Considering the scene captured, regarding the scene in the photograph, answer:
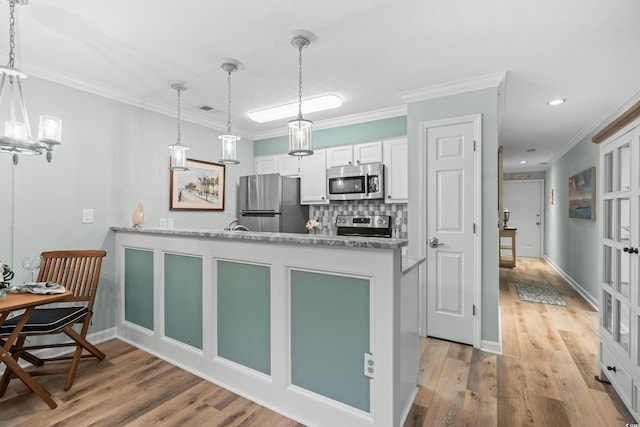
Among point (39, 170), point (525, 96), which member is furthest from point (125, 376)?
point (525, 96)

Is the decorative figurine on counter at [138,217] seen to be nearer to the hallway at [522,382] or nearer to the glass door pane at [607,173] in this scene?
the hallway at [522,382]

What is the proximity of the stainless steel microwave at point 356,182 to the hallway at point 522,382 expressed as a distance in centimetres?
169

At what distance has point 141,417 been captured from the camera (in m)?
1.87

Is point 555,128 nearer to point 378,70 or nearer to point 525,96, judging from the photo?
point 525,96

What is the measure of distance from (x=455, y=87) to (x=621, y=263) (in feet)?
5.98

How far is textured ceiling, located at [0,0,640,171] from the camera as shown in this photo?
185 cm

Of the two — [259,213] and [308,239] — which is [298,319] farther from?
[259,213]

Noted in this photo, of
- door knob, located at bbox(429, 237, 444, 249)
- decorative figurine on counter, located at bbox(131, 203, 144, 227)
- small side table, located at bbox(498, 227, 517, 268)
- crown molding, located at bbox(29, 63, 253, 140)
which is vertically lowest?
small side table, located at bbox(498, 227, 517, 268)

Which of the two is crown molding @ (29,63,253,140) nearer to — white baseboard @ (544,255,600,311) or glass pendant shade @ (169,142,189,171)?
→ glass pendant shade @ (169,142,189,171)

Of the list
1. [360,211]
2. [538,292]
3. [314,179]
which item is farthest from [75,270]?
[538,292]

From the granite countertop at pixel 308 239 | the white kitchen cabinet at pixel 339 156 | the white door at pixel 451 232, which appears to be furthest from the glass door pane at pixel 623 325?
the white kitchen cabinet at pixel 339 156

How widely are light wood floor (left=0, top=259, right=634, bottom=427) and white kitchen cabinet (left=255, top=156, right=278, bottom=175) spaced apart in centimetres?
274

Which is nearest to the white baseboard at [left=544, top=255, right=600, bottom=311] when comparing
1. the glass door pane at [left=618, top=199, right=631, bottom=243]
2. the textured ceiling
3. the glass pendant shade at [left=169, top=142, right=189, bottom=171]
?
the glass door pane at [left=618, top=199, right=631, bottom=243]

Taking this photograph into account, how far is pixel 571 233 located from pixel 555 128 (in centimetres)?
198
